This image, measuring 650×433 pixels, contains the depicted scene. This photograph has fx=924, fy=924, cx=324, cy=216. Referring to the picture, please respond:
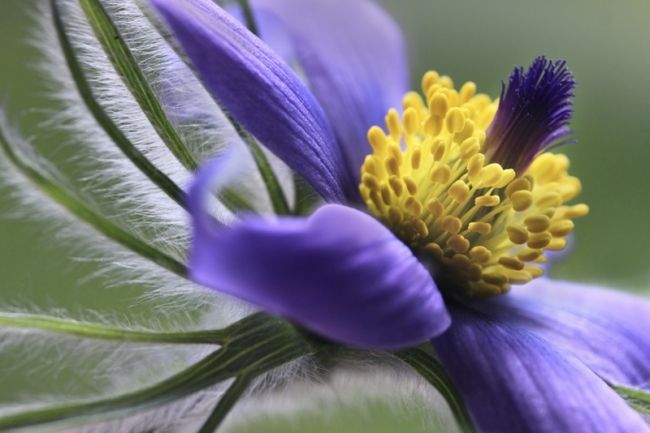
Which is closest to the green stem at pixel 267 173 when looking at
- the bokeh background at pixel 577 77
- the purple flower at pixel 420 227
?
the purple flower at pixel 420 227

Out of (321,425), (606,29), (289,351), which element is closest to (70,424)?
(289,351)

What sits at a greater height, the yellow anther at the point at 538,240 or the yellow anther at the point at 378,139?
the yellow anther at the point at 378,139

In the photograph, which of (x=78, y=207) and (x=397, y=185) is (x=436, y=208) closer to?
(x=397, y=185)

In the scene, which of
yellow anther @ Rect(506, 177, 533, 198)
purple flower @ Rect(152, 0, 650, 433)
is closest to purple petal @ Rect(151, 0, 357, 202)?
purple flower @ Rect(152, 0, 650, 433)

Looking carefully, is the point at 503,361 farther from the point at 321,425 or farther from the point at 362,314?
the point at 321,425

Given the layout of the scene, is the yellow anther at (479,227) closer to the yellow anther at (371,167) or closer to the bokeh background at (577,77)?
the yellow anther at (371,167)
